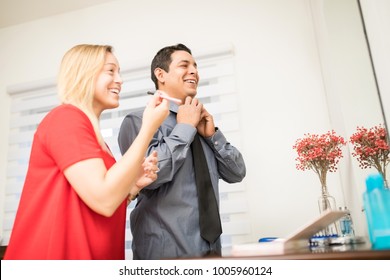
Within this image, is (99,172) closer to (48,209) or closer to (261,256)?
(48,209)

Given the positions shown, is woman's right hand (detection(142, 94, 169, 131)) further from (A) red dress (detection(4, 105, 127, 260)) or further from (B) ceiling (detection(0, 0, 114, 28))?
(B) ceiling (detection(0, 0, 114, 28))

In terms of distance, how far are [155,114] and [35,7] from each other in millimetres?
1693

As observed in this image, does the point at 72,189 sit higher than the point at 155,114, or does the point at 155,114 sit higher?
the point at 155,114

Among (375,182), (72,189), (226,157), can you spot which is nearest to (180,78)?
(226,157)

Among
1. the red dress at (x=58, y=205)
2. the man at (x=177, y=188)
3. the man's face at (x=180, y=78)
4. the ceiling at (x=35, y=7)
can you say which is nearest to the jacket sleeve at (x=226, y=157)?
the man at (x=177, y=188)

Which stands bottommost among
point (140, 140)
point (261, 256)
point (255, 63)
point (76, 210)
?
point (261, 256)

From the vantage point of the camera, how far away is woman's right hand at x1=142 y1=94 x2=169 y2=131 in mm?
827

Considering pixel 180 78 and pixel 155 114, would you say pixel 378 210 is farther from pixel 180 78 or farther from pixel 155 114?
pixel 180 78

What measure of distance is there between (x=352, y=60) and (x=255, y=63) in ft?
2.38

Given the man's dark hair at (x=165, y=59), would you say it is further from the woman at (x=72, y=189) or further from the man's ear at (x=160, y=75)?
the woman at (x=72, y=189)

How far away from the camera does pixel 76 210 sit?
0.79 metres

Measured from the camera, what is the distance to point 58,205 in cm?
78
